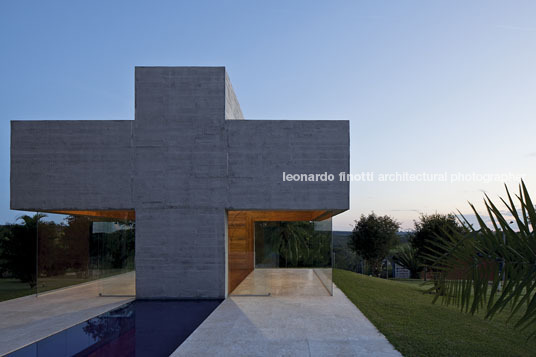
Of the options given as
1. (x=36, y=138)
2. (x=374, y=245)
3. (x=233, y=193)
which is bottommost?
(x=374, y=245)

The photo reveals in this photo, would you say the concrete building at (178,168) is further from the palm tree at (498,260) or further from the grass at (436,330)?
the palm tree at (498,260)

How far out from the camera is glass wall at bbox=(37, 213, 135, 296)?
11.5 m

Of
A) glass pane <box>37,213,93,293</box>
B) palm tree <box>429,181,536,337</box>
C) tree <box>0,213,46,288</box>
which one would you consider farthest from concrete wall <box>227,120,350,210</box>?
tree <box>0,213,46,288</box>

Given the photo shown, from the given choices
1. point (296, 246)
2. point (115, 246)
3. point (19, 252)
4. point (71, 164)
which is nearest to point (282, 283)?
point (296, 246)

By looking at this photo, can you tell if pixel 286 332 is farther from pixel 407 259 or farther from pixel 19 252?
pixel 407 259

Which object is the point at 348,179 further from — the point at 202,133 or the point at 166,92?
the point at 166,92

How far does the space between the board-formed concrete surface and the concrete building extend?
201cm

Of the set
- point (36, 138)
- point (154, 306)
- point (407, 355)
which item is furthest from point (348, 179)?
point (36, 138)

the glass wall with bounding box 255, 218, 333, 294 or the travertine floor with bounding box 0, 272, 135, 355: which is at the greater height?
the glass wall with bounding box 255, 218, 333, 294

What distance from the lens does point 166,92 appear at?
33.5 feet

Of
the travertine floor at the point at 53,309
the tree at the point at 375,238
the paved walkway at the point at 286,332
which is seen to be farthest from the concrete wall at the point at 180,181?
the tree at the point at 375,238

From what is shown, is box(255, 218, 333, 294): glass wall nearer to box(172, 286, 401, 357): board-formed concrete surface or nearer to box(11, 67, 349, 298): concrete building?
box(11, 67, 349, 298): concrete building

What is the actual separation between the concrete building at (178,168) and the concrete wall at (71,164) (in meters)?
0.03

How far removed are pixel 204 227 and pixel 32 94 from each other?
20219 mm
